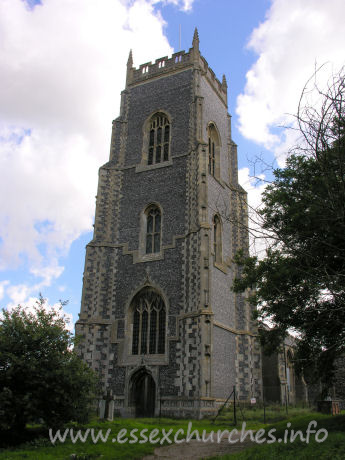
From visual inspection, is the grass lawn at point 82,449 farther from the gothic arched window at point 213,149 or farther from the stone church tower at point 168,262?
the gothic arched window at point 213,149

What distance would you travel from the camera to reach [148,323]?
849 inches

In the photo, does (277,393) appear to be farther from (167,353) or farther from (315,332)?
(315,332)

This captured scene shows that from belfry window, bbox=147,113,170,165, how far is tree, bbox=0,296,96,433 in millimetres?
14902

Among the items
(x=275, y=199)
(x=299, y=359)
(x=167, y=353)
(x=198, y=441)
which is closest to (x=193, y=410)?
(x=167, y=353)

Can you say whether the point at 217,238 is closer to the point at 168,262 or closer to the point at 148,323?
the point at 168,262

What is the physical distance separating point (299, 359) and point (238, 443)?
2.71 meters

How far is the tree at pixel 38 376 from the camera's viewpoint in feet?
38.5

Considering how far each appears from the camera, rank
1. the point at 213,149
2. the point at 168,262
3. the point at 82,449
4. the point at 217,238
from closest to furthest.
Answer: the point at 82,449, the point at 168,262, the point at 217,238, the point at 213,149

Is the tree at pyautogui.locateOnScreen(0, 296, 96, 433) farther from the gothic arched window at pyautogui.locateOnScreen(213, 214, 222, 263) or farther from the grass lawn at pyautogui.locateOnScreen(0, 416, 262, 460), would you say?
the gothic arched window at pyautogui.locateOnScreen(213, 214, 222, 263)

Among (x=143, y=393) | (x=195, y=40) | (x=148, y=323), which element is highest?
(x=195, y=40)

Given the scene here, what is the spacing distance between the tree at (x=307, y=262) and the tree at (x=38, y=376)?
5.70 m

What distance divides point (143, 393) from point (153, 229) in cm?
851

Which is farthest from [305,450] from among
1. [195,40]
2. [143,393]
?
[195,40]

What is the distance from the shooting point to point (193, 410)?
18.1m
